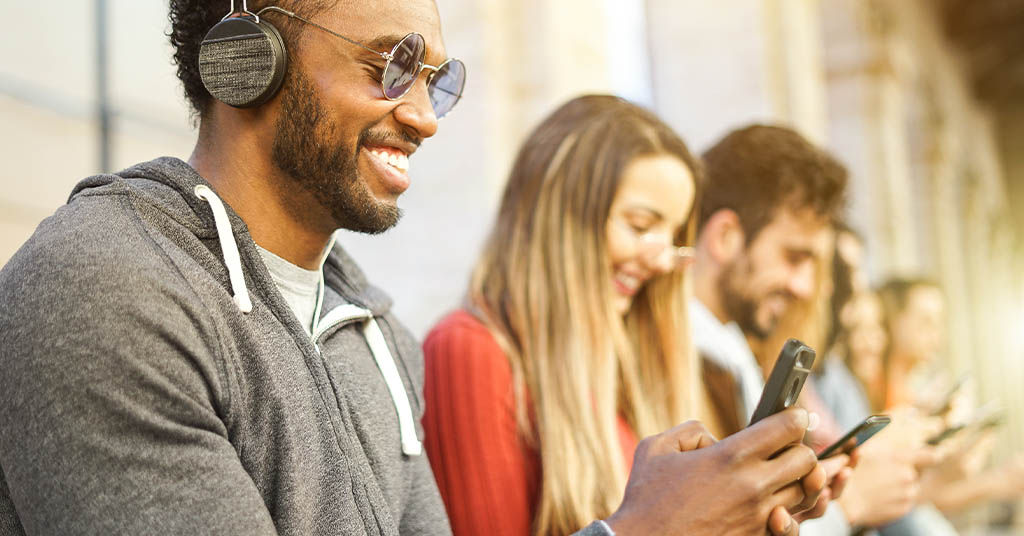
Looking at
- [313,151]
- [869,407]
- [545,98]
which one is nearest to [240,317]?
[313,151]

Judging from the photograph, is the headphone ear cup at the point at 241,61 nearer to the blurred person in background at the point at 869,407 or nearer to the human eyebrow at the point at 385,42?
the human eyebrow at the point at 385,42

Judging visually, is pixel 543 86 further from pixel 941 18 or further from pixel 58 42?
pixel 941 18

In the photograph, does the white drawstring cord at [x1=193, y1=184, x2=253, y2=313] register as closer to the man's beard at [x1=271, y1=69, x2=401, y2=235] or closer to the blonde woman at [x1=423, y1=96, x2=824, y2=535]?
the man's beard at [x1=271, y1=69, x2=401, y2=235]

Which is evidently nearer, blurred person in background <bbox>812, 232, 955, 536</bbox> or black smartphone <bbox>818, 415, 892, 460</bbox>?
black smartphone <bbox>818, 415, 892, 460</bbox>

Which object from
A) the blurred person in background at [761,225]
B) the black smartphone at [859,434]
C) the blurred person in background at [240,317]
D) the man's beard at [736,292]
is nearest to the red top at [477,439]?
the blurred person in background at [240,317]

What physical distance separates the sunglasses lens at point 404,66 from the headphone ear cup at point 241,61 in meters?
0.14

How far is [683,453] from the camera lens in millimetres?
1209

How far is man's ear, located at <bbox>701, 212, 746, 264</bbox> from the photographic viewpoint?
9.12 feet

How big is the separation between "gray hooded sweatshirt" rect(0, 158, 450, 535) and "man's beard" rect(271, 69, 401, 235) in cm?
11

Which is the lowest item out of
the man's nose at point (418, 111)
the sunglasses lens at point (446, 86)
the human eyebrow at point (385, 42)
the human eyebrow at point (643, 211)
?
the human eyebrow at point (643, 211)

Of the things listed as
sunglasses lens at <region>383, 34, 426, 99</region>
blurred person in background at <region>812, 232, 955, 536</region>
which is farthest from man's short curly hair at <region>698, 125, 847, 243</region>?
sunglasses lens at <region>383, 34, 426, 99</region>

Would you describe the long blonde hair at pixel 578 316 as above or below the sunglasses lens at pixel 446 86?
below

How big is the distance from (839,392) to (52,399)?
333 cm

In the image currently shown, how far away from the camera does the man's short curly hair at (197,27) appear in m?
1.23
